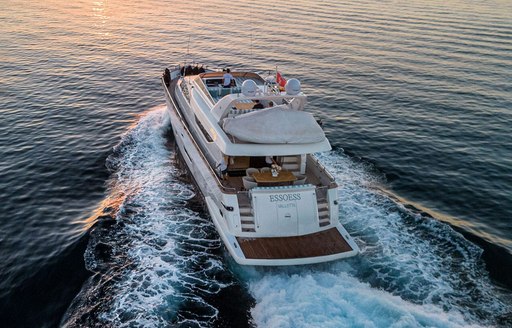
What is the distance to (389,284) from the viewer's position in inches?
527

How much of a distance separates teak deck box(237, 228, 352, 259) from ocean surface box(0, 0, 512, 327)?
598mm

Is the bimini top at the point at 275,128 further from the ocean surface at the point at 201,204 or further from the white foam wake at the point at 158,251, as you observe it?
the white foam wake at the point at 158,251

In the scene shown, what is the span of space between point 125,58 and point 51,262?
29.0 m

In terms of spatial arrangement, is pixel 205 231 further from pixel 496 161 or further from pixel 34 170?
pixel 496 161

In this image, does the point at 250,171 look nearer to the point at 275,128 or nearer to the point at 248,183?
the point at 248,183

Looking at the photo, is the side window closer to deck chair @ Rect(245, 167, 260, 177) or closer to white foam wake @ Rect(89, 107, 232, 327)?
white foam wake @ Rect(89, 107, 232, 327)

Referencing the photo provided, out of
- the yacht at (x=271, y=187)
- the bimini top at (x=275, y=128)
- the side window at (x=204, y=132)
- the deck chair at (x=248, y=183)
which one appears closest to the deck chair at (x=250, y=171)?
the yacht at (x=271, y=187)

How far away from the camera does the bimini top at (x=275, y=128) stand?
48.9 feet

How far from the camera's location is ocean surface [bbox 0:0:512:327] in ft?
41.3

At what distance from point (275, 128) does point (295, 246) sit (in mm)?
4323

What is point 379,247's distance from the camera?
15.1m

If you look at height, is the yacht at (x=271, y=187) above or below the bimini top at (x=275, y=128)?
below

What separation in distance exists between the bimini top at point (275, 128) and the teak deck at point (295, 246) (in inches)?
138

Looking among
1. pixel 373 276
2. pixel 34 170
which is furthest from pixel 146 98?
pixel 373 276
